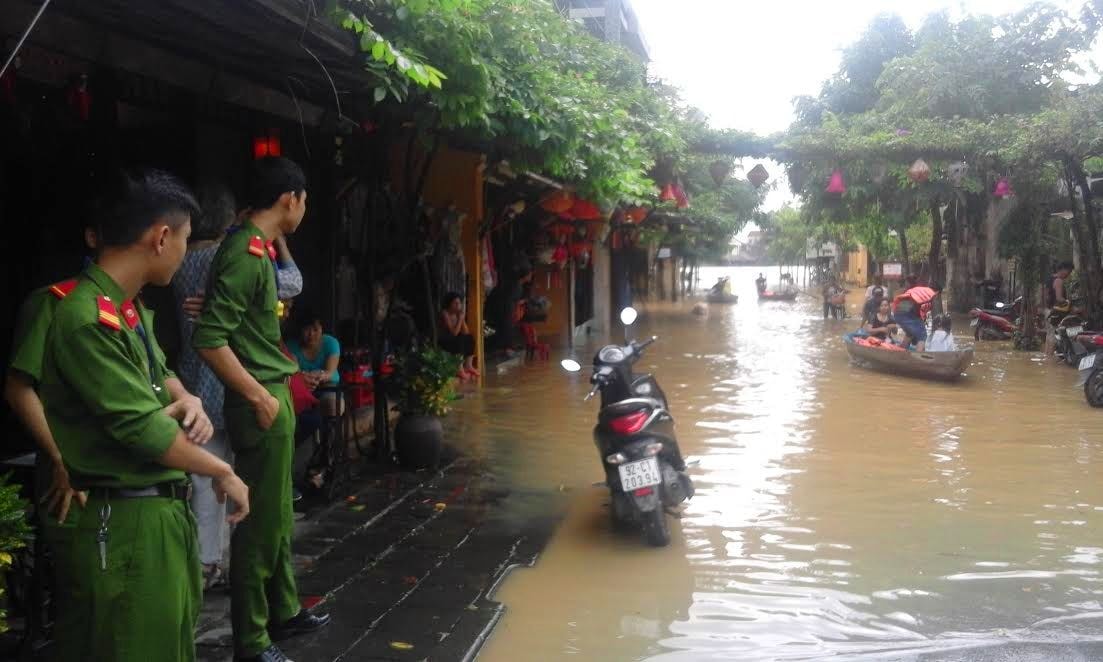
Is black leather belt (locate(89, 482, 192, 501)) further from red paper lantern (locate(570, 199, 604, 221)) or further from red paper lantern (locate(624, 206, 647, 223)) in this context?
red paper lantern (locate(624, 206, 647, 223))

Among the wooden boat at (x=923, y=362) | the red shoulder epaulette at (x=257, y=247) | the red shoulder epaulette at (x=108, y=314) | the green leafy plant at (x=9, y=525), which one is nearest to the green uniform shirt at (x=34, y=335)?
the red shoulder epaulette at (x=108, y=314)

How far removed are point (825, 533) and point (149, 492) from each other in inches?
175

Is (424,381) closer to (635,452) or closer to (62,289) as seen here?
(635,452)

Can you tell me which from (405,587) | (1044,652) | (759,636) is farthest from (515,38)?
(1044,652)

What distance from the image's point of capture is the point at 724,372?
48.2 feet

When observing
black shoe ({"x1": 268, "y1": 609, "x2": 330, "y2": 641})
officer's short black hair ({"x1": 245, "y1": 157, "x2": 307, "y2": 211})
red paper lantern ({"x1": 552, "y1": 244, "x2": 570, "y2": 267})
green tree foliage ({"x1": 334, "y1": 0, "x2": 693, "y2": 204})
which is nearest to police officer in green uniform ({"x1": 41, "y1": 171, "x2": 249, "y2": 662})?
officer's short black hair ({"x1": 245, "y1": 157, "x2": 307, "y2": 211})

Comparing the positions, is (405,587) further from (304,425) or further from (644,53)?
(644,53)

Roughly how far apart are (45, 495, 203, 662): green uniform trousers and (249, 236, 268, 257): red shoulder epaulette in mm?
1251

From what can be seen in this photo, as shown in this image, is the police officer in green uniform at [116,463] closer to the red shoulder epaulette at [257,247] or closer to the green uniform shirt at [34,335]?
the green uniform shirt at [34,335]

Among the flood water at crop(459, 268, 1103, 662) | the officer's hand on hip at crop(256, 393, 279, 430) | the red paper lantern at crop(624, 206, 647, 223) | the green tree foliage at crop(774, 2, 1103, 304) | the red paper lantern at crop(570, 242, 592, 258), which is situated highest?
the green tree foliage at crop(774, 2, 1103, 304)

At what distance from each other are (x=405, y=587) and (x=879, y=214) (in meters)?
26.7

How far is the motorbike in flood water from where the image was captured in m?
5.51

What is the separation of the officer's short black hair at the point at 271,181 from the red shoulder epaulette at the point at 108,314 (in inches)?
52.0

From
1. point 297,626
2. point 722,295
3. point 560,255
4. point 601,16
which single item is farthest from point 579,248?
point 722,295
